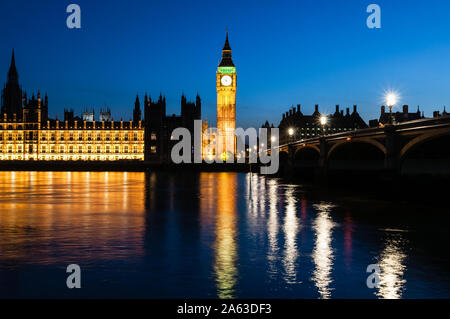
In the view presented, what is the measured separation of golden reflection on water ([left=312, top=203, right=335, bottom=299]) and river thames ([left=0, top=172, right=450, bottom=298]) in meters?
0.04

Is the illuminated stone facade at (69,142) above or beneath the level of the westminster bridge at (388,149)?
above

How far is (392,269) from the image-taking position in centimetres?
1425

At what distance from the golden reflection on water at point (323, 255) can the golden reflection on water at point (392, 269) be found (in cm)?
133

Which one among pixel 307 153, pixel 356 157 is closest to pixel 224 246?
pixel 356 157

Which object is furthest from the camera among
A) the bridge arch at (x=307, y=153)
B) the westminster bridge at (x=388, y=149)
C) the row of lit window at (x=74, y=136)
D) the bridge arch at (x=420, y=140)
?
the row of lit window at (x=74, y=136)

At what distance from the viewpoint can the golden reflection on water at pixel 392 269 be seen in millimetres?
11938

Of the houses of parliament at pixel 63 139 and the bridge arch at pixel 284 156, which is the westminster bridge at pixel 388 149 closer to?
the bridge arch at pixel 284 156

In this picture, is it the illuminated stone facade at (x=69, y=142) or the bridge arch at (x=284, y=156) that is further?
the illuminated stone facade at (x=69, y=142)

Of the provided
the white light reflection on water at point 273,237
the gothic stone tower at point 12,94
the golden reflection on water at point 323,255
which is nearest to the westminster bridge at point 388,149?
the white light reflection on water at point 273,237

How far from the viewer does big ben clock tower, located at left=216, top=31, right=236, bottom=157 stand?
17300 centimetres

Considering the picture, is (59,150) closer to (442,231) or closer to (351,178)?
(351,178)

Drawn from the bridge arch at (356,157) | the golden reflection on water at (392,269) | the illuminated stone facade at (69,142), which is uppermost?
the illuminated stone facade at (69,142)

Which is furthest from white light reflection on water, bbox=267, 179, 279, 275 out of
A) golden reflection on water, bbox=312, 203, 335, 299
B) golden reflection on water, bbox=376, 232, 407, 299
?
golden reflection on water, bbox=376, 232, 407, 299
